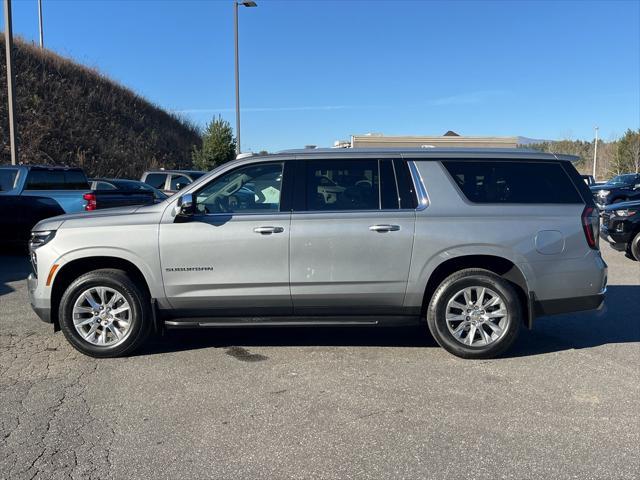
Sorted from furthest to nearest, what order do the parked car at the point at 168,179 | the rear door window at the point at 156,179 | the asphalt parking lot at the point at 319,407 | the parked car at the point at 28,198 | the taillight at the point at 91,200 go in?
the rear door window at the point at 156,179 < the parked car at the point at 168,179 < the parked car at the point at 28,198 < the taillight at the point at 91,200 < the asphalt parking lot at the point at 319,407

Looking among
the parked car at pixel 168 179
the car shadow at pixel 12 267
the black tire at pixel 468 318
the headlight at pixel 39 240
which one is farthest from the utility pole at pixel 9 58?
the black tire at pixel 468 318

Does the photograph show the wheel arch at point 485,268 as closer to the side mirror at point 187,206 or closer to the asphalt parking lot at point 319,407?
the asphalt parking lot at point 319,407

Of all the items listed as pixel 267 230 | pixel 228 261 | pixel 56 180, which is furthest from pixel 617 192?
pixel 228 261

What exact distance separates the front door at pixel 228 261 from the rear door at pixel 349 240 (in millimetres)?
157

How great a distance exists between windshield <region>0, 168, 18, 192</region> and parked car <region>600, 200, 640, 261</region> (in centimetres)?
1174

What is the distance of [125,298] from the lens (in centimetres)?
489

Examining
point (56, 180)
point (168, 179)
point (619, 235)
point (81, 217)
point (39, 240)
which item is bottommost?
point (619, 235)

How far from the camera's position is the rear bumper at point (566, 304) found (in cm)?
494

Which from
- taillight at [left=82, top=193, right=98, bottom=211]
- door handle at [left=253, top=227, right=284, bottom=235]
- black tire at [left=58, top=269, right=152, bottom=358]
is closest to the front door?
door handle at [left=253, top=227, right=284, bottom=235]

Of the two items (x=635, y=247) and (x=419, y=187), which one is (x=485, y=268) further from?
(x=635, y=247)

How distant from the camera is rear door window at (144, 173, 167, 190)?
1700 centimetres

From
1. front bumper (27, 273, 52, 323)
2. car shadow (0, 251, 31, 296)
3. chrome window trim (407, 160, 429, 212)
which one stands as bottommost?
car shadow (0, 251, 31, 296)

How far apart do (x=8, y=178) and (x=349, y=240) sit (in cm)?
851

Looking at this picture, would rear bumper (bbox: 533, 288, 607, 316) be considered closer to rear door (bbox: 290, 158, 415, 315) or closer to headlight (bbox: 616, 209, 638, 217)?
rear door (bbox: 290, 158, 415, 315)
